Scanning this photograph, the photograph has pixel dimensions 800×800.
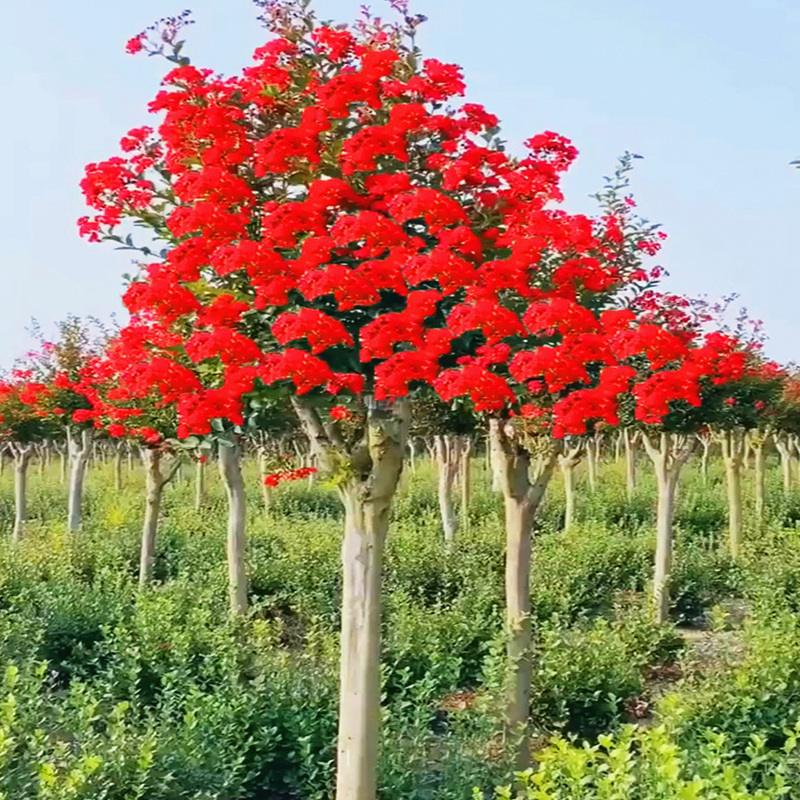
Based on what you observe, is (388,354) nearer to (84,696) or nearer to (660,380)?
(660,380)

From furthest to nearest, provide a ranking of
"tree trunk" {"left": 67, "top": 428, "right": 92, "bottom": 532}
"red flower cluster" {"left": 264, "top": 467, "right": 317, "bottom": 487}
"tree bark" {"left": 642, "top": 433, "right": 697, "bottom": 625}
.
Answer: "tree trunk" {"left": 67, "top": 428, "right": 92, "bottom": 532} < "tree bark" {"left": 642, "top": 433, "right": 697, "bottom": 625} < "red flower cluster" {"left": 264, "top": 467, "right": 317, "bottom": 487}

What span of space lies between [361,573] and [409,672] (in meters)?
2.49

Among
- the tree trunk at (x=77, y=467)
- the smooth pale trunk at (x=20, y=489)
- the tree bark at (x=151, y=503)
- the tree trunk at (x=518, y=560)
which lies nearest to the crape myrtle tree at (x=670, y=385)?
the tree trunk at (x=518, y=560)

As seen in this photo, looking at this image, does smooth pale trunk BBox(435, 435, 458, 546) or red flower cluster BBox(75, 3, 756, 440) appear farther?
smooth pale trunk BBox(435, 435, 458, 546)

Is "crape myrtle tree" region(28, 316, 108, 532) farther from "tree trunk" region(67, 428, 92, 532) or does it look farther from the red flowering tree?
the red flowering tree

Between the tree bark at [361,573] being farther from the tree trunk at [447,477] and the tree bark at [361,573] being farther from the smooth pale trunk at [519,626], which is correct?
the tree trunk at [447,477]

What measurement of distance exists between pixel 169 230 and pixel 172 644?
4.18 metres

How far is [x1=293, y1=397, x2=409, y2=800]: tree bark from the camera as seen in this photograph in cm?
531

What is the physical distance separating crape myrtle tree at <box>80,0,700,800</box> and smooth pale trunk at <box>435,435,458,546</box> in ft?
31.2

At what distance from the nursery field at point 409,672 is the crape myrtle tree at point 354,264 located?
1.19m

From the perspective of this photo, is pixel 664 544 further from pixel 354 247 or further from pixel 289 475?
pixel 354 247

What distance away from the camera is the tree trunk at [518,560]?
6605 mm

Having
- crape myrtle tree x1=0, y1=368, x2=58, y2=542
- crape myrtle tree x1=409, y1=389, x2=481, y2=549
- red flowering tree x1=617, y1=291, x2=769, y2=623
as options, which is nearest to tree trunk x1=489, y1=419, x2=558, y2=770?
red flowering tree x1=617, y1=291, x2=769, y2=623

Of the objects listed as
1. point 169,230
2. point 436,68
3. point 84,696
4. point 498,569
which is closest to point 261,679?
point 84,696
